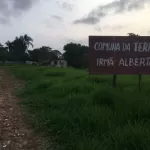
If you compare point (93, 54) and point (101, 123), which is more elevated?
point (93, 54)

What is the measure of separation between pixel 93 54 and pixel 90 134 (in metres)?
4.16

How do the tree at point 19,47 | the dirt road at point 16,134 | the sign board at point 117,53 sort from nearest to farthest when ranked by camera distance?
the dirt road at point 16,134, the sign board at point 117,53, the tree at point 19,47

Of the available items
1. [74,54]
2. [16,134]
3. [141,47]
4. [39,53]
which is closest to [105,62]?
[141,47]

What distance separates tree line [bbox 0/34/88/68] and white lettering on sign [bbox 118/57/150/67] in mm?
53075

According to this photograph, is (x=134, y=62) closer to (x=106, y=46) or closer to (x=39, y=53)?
(x=106, y=46)

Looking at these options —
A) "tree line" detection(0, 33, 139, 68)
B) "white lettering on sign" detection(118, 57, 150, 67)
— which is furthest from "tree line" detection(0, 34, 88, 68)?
"white lettering on sign" detection(118, 57, 150, 67)

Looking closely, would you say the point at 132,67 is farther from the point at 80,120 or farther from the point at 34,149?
the point at 34,149

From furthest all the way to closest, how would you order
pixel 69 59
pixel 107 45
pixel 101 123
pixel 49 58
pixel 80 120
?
pixel 49 58 < pixel 69 59 < pixel 107 45 < pixel 80 120 < pixel 101 123

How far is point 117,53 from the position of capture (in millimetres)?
8734

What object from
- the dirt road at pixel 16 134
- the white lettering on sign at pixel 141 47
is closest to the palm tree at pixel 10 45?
the white lettering on sign at pixel 141 47

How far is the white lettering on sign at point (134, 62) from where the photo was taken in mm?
8827

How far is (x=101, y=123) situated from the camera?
505cm

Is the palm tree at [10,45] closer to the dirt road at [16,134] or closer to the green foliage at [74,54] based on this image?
the green foliage at [74,54]

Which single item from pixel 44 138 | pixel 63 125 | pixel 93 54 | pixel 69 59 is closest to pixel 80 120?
pixel 63 125
